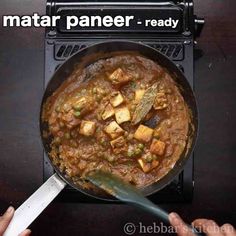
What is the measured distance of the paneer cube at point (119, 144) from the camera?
1.64 m

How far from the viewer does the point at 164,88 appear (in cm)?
167

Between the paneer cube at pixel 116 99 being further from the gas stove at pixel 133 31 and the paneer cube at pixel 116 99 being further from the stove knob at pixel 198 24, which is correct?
the stove knob at pixel 198 24

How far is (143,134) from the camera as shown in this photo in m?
1.63

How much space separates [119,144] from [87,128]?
4.7 inches

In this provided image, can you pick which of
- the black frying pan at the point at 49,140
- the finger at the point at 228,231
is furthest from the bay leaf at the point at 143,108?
the finger at the point at 228,231

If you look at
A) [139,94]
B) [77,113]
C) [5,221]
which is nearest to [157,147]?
[139,94]

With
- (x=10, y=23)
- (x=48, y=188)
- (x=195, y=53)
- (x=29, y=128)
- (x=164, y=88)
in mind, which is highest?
(x=10, y=23)

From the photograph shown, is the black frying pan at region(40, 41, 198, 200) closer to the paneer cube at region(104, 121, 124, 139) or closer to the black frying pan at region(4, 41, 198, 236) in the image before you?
the black frying pan at region(4, 41, 198, 236)

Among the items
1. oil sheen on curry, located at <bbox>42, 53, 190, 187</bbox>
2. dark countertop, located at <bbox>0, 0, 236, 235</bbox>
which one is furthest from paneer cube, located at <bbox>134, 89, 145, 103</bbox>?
dark countertop, located at <bbox>0, 0, 236, 235</bbox>

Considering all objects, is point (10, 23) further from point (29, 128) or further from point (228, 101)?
point (228, 101)

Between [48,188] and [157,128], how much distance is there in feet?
1.36

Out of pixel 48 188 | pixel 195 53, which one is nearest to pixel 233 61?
pixel 195 53

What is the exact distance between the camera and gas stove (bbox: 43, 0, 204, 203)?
5.52ft

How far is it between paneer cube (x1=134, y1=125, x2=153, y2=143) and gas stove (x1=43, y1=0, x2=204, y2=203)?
0.18 metres
